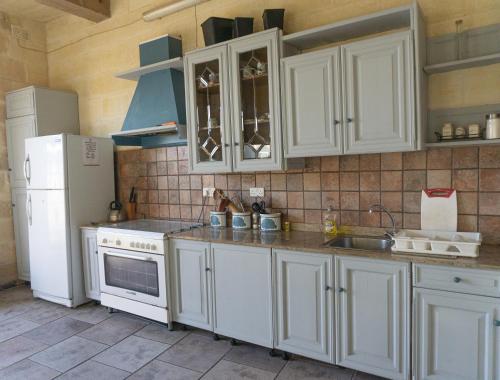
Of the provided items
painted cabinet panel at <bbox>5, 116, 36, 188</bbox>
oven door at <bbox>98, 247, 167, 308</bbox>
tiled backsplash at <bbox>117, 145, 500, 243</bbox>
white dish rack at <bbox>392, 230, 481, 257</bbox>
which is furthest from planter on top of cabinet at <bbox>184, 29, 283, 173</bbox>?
painted cabinet panel at <bbox>5, 116, 36, 188</bbox>

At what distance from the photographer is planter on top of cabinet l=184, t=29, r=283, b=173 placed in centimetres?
259

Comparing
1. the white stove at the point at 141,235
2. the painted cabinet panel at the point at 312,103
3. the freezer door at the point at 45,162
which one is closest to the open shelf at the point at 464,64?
the painted cabinet panel at the point at 312,103

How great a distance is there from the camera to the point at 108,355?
2.65 meters

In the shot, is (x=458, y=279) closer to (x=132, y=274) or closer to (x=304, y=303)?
(x=304, y=303)

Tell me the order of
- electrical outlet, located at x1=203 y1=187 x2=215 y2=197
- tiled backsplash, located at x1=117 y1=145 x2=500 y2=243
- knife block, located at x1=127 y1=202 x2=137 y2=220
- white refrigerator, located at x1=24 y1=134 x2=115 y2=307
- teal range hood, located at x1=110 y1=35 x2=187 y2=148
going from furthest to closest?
1. knife block, located at x1=127 y1=202 x2=137 y2=220
2. white refrigerator, located at x1=24 y1=134 x2=115 y2=307
3. electrical outlet, located at x1=203 y1=187 x2=215 y2=197
4. teal range hood, located at x1=110 y1=35 x2=187 y2=148
5. tiled backsplash, located at x1=117 y1=145 x2=500 y2=243

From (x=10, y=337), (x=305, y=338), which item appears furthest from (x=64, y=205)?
(x=305, y=338)

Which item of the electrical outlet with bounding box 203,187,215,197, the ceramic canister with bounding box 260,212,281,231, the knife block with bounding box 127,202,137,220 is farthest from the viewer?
the knife block with bounding box 127,202,137,220

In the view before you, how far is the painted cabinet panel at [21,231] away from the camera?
13.7 ft

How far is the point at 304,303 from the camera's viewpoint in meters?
2.35

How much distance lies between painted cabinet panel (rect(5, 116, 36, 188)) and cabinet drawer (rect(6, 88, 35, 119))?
7 cm

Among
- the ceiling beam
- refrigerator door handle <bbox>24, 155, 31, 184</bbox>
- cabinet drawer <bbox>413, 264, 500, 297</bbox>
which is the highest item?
the ceiling beam

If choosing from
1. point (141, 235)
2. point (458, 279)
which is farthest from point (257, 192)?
point (458, 279)

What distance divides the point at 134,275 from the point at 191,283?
2.02 ft

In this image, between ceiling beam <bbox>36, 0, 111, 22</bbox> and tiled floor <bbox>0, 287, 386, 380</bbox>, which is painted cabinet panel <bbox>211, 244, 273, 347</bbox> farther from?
ceiling beam <bbox>36, 0, 111, 22</bbox>
